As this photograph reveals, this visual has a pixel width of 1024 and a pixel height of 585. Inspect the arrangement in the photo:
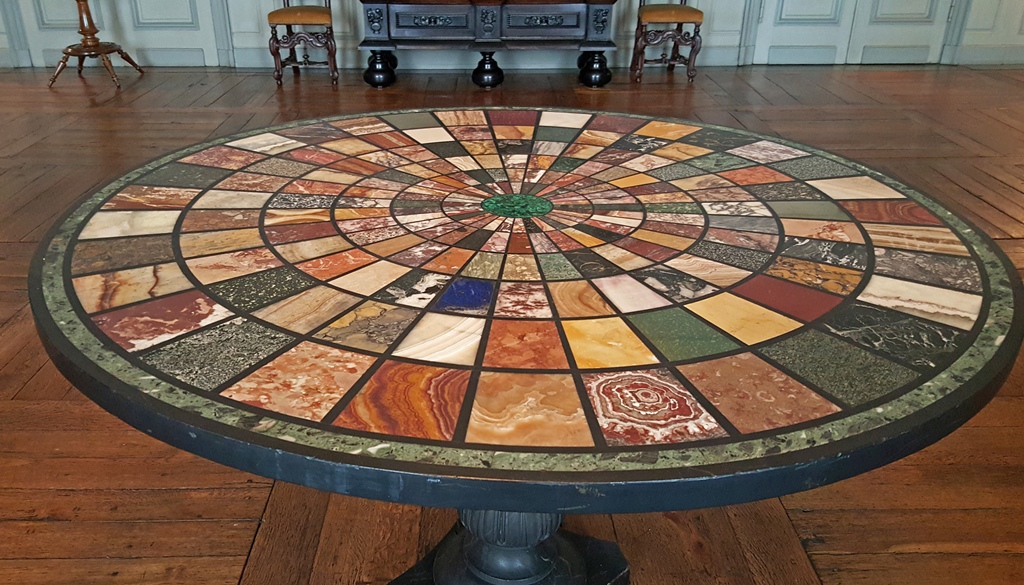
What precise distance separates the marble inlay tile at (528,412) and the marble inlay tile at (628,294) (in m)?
0.16

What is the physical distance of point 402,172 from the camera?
122 cm

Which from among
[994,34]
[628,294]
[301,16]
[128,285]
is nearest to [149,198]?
[128,285]

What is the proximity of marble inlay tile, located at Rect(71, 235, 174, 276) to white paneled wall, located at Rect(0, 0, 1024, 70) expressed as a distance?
3.71 metres

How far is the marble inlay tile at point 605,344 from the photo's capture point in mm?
711

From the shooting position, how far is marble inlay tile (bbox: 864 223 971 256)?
984 mm

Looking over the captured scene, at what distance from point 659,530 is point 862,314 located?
26.5 inches

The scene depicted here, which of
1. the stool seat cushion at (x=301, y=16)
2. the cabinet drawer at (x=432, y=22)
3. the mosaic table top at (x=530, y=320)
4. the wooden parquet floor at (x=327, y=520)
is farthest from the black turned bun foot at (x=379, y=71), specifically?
the mosaic table top at (x=530, y=320)

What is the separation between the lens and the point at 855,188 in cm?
119

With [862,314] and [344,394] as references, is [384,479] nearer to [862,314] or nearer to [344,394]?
[344,394]

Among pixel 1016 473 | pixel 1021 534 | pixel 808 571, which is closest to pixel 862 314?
pixel 808 571

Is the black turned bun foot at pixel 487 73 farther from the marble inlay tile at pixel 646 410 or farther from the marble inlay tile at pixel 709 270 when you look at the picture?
the marble inlay tile at pixel 646 410

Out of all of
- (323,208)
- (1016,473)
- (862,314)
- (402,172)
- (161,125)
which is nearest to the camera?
(862,314)

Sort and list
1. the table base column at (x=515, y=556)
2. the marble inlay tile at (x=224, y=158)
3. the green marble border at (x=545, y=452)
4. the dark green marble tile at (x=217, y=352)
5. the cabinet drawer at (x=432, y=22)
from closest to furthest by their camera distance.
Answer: the green marble border at (x=545, y=452), the dark green marble tile at (x=217, y=352), the table base column at (x=515, y=556), the marble inlay tile at (x=224, y=158), the cabinet drawer at (x=432, y=22)

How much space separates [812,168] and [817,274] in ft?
1.41
